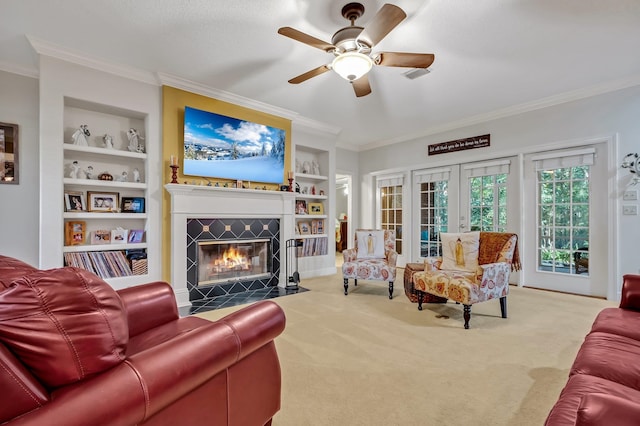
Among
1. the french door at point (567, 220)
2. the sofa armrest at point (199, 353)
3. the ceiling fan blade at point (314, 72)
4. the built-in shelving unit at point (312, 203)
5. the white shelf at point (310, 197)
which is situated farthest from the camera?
the built-in shelving unit at point (312, 203)

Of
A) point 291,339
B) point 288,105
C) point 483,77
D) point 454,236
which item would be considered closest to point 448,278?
point 454,236

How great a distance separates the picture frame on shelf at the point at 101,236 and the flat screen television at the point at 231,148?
110cm

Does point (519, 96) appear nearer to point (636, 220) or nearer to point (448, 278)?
point (636, 220)

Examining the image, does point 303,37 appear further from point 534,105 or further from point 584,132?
point 584,132

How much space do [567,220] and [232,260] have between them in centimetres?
459

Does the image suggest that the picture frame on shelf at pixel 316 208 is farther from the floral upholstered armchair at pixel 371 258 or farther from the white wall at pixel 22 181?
the white wall at pixel 22 181

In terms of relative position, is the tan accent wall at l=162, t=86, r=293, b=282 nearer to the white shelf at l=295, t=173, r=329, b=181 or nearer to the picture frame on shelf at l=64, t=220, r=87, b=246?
the picture frame on shelf at l=64, t=220, r=87, b=246

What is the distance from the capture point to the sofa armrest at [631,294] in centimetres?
185

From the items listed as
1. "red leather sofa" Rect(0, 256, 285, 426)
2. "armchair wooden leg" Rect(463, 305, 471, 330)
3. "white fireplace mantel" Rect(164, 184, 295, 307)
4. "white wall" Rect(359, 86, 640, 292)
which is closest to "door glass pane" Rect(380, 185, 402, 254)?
"white wall" Rect(359, 86, 640, 292)

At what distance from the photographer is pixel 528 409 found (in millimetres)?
1615

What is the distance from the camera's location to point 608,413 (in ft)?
1.97

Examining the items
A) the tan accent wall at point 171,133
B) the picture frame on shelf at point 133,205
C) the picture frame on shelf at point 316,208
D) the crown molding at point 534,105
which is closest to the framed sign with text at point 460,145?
the crown molding at point 534,105

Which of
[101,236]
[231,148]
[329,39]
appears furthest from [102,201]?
[329,39]

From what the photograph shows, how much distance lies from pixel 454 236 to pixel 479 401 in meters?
2.01
